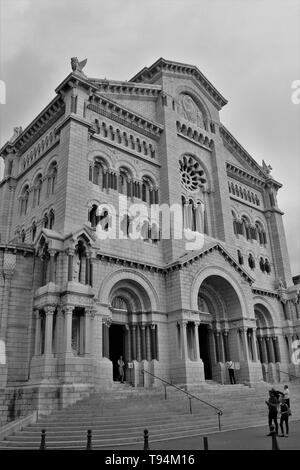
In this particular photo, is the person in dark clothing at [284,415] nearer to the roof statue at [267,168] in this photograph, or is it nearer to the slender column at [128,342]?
the slender column at [128,342]

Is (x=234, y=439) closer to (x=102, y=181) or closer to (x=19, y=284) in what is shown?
(x=19, y=284)

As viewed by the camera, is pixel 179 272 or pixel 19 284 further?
pixel 179 272

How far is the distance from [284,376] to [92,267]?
20295 millimetres

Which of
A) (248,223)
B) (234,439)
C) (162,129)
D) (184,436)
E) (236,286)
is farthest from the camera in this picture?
(248,223)

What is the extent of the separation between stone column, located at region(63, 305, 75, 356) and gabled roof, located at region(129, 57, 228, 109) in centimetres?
2385

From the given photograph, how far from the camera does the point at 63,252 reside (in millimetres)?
22625

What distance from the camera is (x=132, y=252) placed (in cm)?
2744

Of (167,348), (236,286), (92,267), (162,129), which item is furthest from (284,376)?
(162,129)

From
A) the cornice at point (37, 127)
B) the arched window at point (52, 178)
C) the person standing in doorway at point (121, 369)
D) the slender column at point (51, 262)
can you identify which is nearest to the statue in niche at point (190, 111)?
the cornice at point (37, 127)

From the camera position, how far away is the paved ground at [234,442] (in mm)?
13203

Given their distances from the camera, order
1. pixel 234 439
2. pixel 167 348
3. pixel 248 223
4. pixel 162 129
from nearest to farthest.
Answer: pixel 234 439, pixel 167 348, pixel 162 129, pixel 248 223

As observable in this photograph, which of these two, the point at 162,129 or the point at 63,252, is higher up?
the point at 162,129

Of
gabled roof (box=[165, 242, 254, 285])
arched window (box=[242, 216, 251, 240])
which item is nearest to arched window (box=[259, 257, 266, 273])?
arched window (box=[242, 216, 251, 240])

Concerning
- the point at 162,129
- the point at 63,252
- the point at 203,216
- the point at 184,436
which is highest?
the point at 162,129
